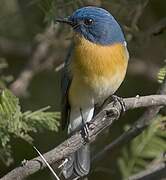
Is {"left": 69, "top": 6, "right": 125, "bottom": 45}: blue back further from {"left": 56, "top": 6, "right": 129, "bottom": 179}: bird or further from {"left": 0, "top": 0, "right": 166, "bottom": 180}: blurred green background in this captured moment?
{"left": 0, "top": 0, "right": 166, "bottom": 180}: blurred green background

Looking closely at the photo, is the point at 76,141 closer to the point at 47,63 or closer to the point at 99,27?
the point at 99,27

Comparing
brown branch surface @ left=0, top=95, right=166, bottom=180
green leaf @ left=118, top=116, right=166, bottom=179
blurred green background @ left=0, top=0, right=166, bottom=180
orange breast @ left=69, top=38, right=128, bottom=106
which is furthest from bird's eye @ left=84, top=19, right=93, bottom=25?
brown branch surface @ left=0, top=95, right=166, bottom=180

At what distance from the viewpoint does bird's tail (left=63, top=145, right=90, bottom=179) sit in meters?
4.86

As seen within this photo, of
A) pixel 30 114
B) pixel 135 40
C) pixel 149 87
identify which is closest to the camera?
pixel 30 114

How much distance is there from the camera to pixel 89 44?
4918mm

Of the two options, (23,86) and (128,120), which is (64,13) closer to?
(23,86)

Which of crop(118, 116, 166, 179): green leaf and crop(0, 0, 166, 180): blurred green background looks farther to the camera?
crop(0, 0, 166, 180): blurred green background

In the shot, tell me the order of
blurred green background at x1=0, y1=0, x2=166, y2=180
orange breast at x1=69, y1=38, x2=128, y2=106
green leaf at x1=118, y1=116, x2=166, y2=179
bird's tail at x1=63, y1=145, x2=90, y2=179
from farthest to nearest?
blurred green background at x1=0, y1=0, x2=166, y2=180
green leaf at x1=118, y1=116, x2=166, y2=179
bird's tail at x1=63, y1=145, x2=90, y2=179
orange breast at x1=69, y1=38, x2=128, y2=106

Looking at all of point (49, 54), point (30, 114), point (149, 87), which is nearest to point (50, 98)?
point (49, 54)

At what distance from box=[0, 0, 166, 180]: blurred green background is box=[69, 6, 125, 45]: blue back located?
0.60 meters

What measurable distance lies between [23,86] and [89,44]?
3.64 ft

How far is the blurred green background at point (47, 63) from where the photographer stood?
235 inches

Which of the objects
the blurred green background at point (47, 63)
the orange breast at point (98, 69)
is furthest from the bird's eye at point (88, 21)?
the blurred green background at point (47, 63)

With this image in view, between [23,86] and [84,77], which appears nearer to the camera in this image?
[84,77]
